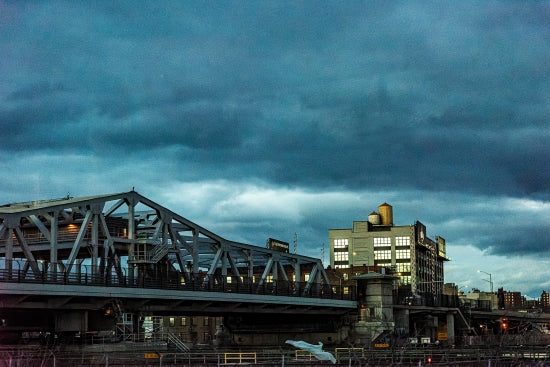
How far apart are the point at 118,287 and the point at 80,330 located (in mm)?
5829

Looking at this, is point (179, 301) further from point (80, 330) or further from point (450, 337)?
point (450, 337)

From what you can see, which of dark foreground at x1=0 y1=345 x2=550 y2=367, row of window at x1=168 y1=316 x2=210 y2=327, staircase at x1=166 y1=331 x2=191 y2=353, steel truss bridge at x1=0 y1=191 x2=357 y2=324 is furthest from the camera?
row of window at x1=168 y1=316 x2=210 y2=327

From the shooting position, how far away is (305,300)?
10362 cm

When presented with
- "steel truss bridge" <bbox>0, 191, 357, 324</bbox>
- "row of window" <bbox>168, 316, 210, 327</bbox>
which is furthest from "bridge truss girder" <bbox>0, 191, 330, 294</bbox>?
"row of window" <bbox>168, 316, 210, 327</bbox>

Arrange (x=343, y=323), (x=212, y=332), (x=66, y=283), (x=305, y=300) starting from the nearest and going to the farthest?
(x=66, y=283)
(x=305, y=300)
(x=343, y=323)
(x=212, y=332)

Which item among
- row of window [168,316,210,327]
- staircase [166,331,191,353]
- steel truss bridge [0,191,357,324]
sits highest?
steel truss bridge [0,191,357,324]

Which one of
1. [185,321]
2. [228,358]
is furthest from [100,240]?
[185,321]

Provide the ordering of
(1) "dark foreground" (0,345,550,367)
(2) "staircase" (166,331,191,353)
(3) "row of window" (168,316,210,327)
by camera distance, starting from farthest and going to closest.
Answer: (3) "row of window" (168,316,210,327) → (2) "staircase" (166,331,191,353) → (1) "dark foreground" (0,345,550,367)

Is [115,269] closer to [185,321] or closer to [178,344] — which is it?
[178,344]

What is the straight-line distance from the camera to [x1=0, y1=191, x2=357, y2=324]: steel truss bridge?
6925 centimetres

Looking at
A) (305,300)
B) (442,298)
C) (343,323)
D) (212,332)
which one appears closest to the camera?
(305,300)

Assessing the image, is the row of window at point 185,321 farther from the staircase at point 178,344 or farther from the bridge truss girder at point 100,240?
the staircase at point 178,344

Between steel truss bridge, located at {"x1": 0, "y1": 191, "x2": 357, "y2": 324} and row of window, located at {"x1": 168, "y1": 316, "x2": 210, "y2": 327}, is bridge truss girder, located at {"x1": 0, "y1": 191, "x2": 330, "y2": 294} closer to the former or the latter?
steel truss bridge, located at {"x1": 0, "y1": 191, "x2": 357, "y2": 324}

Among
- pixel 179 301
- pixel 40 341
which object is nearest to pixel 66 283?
pixel 40 341
